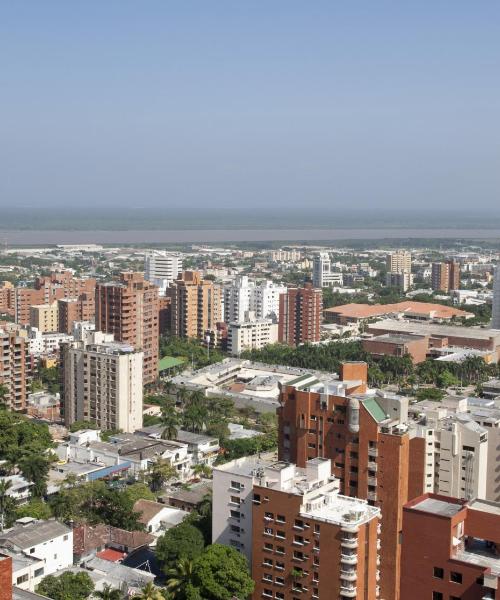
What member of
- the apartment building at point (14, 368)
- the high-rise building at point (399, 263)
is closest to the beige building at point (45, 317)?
the apartment building at point (14, 368)

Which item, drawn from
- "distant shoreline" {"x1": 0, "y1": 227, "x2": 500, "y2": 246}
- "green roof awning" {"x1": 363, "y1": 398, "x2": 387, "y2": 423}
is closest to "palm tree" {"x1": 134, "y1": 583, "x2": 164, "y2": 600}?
"green roof awning" {"x1": 363, "y1": 398, "x2": 387, "y2": 423}

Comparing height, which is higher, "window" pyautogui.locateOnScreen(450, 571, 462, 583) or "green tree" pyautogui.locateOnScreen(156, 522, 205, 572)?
"window" pyautogui.locateOnScreen(450, 571, 462, 583)

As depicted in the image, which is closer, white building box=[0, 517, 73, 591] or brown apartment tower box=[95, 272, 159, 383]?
white building box=[0, 517, 73, 591]

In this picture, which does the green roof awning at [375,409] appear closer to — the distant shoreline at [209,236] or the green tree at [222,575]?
the green tree at [222,575]

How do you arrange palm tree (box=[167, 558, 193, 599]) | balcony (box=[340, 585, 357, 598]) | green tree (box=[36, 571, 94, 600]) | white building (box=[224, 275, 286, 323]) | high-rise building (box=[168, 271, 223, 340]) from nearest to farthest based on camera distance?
1. balcony (box=[340, 585, 357, 598])
2. palm tree (box=[167, 558, 193, 599])
3. green tree (box=[36, 571, 94, 600])
4. high-rise building (box=[168, 271, 223, 340])
5. white building (box=[224, 275, 286, 323])

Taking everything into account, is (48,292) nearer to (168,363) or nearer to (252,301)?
(252,301)

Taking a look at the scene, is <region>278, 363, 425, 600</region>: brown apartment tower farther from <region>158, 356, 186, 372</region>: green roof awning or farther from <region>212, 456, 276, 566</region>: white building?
<region>158, 356, 186, 372</region>: green roof awning

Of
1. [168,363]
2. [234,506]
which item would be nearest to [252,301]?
[168,363]
